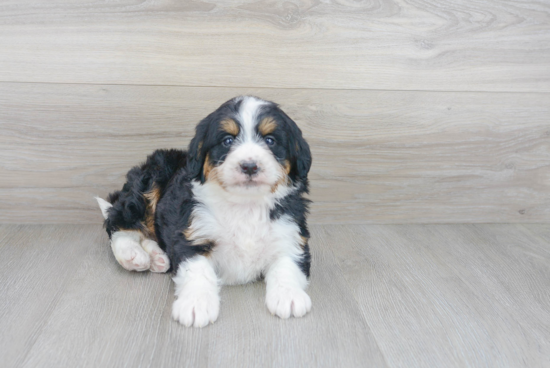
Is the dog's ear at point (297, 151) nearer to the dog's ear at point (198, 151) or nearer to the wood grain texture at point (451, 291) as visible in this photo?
the dog's ear at point (198, 151)

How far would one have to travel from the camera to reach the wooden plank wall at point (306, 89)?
2.29 m

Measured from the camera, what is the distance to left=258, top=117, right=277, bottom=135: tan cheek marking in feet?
5.59

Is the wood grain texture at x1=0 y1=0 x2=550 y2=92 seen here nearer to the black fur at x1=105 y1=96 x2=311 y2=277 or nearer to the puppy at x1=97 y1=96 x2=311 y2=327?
the black fur at x1=105 y1=96 x2=311 y2=277

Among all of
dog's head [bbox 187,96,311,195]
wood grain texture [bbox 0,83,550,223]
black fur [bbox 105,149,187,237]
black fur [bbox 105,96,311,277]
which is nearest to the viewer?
dog's head [bbox 187,96,311,195]

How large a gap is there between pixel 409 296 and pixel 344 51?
1243 mm

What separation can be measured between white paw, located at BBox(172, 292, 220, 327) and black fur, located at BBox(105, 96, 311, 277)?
0.20 metres

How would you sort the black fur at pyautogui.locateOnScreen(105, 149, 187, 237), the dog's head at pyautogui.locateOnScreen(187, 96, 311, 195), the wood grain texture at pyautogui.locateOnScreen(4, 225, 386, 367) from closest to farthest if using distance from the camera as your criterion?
the wood grain texture at pyautogui.locateOnScreen(4, 225, 386, 367), the dog's head at pyautogui.locateOnScreen(187, 96, 311, 195), the black fur at pyautogui.locateOnScreen(105, 149, 187, 237)

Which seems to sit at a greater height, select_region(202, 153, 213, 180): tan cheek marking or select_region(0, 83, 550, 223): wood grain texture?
select_region(202, 153, 213, 180): tan cheek marking

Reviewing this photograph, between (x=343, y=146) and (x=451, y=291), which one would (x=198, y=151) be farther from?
(x=451, y=291)

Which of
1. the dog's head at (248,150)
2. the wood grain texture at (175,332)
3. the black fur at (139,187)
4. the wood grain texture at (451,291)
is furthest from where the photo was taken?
the black fur at (139,187)

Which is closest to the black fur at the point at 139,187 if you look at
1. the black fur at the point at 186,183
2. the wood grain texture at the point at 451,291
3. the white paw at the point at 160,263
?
the black fur at the point at 186,183

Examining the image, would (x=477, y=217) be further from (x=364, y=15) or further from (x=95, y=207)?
(x=95, y=207)

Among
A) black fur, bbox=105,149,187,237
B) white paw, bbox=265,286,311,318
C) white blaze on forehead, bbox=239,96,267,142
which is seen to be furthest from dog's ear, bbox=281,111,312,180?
black fur, bbox=105,149,187,237

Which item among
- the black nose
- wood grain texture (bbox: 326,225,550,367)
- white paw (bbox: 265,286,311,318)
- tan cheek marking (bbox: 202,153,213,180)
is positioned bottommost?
wood grain texture (bbox: 326,225,550,367)
